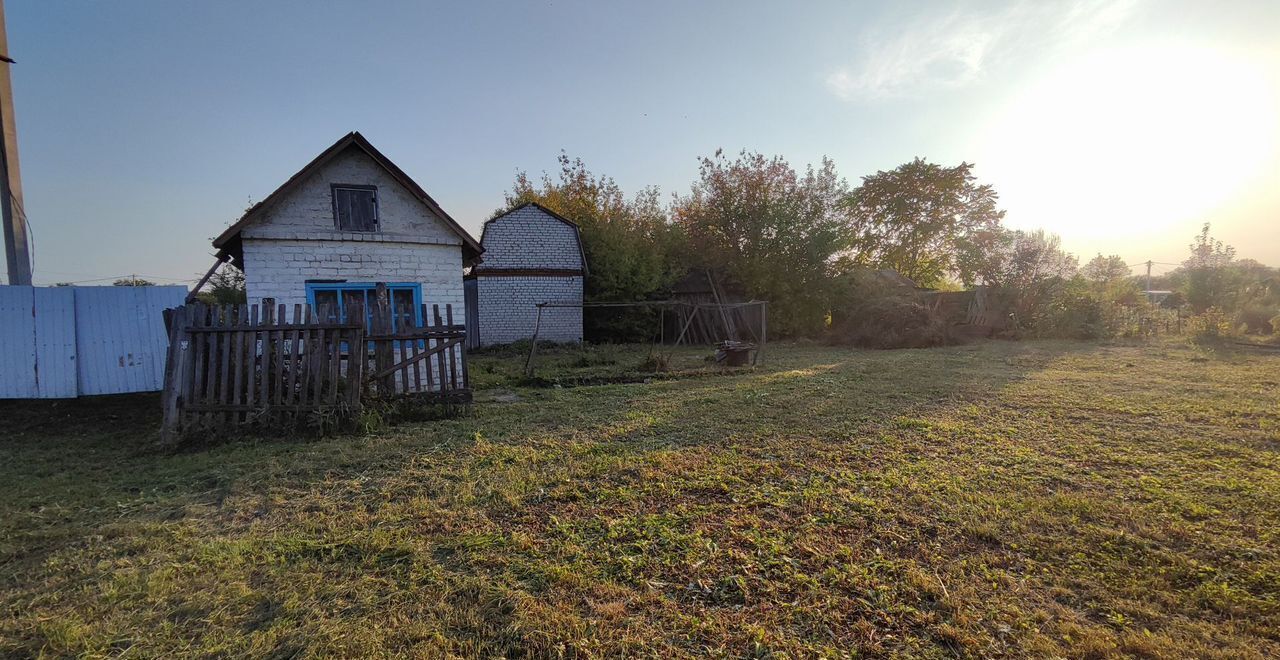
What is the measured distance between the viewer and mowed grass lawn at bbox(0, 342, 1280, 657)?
8.04 feet

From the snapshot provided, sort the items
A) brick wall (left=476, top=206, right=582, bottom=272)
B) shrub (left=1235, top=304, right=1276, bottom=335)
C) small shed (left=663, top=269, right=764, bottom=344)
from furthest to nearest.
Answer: small shed (left=663, top=269, right=764, bottom=344) < brick wall (left=476, top=206, right=582, bottom=272) < shrub (left=1235, top=304, right=1276, bottom=335)

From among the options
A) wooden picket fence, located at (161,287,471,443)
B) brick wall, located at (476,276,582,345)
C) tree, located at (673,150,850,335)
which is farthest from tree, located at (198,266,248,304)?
tree, located at (673,150,850,335)

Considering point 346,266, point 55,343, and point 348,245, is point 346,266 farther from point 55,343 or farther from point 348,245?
point 55,343

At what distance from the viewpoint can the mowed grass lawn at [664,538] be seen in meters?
2.45

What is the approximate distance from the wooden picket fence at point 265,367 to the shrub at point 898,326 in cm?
1655

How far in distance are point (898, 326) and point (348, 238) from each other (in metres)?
17.4

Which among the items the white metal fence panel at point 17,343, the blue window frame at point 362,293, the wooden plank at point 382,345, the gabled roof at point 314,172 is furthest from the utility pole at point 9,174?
the wooden plank at point 382,345

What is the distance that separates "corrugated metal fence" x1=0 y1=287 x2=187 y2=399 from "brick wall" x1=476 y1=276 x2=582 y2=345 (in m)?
9.33

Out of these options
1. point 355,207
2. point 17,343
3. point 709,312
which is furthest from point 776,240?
point 17,343

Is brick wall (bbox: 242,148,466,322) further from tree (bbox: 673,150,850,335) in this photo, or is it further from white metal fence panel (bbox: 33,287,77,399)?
tree (bbox: 673,150,850,335)

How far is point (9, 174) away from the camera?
7.73m

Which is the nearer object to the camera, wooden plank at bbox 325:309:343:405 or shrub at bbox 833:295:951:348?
wooden plank at bbox 325:309:343:405

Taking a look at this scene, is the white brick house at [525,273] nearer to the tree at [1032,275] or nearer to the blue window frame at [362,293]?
the blue window frame at [362,293]

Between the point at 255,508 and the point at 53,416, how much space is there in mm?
6731
